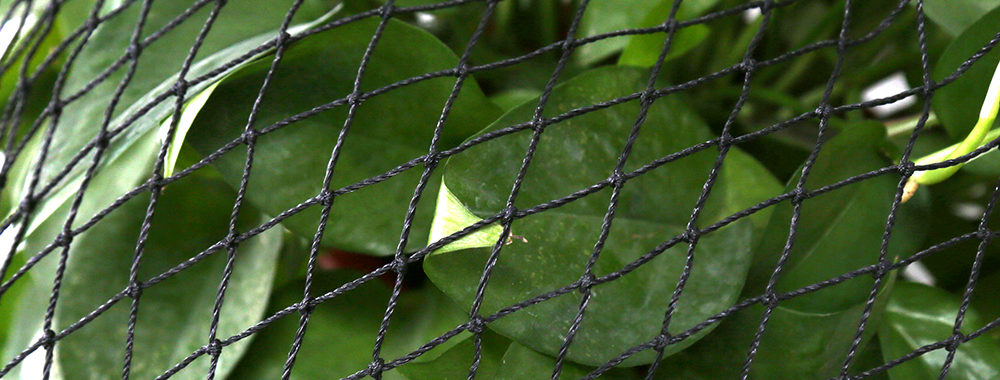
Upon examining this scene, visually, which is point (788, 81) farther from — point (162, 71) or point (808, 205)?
point (162, 71)

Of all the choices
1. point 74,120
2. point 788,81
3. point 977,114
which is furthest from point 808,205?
point 74,120

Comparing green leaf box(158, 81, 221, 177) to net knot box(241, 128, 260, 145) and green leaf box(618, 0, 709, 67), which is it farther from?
green leaf box(618, 0, 709, 67)

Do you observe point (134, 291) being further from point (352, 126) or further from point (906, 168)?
point (906, 168)

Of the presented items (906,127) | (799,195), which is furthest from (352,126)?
(906,127)

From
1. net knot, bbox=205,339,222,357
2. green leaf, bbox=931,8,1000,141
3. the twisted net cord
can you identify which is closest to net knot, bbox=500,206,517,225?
the twisted net cord

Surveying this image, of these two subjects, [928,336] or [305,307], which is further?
[928,336]
